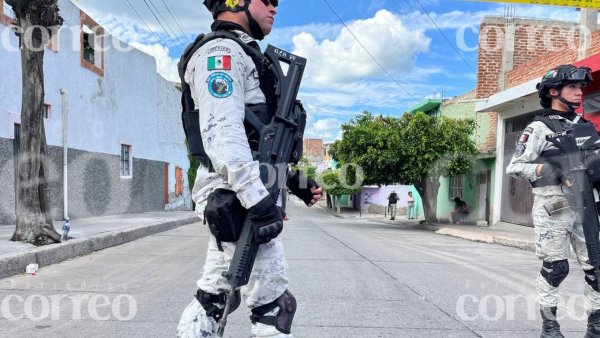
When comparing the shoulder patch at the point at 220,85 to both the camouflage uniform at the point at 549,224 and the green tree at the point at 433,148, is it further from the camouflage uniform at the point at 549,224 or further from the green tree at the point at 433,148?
the green tree at the point at 433,148

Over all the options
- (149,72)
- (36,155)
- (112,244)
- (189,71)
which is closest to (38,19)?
(36,155)

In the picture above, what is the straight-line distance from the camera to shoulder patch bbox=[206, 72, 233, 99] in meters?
1.95

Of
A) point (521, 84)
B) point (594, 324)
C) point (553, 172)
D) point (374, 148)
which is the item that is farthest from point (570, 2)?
point (374, 148)

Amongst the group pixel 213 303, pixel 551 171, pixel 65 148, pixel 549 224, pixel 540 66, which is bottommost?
pixel 213 303

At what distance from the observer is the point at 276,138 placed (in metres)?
2.14

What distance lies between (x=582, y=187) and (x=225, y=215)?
253 centimetres

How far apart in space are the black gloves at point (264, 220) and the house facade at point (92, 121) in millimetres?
8804

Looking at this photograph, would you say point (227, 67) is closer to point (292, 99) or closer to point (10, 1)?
point (292, 99)

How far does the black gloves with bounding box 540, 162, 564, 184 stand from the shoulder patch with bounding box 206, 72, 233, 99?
7.86 feet

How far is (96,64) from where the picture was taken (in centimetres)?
1311

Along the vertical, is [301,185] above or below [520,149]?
below

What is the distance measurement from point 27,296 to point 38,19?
4145mm

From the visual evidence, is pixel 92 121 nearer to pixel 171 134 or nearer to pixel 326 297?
pixel 171 134

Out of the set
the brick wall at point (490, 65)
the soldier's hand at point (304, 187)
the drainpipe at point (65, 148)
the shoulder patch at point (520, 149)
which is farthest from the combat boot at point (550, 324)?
the brick wall at point (490, 65)
